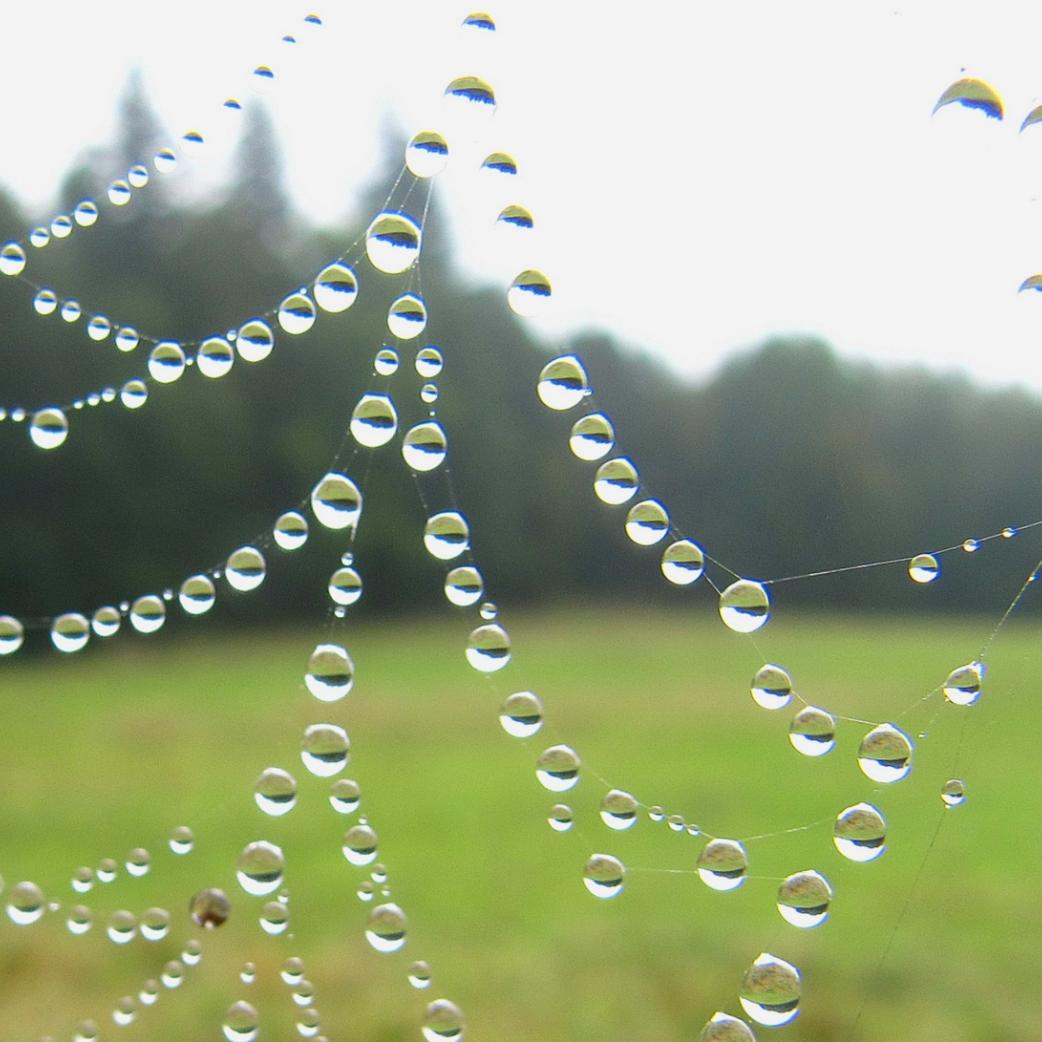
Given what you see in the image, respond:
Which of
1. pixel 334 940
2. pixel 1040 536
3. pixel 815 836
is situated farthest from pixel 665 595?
pixel 1040 536

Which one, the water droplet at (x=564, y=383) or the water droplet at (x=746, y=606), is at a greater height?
the water droplet at (x=564, y=383)

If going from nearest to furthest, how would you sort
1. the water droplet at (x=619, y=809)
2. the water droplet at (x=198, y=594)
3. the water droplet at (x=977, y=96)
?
the water droplet at (x=977, y=96)
the water droplet at (x=619, y=809)
the water droplet at (x=198, y=594)

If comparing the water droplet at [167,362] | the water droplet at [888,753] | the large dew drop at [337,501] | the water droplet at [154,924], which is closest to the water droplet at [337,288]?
the large dew drop at [337,501]

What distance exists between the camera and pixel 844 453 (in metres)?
3.56

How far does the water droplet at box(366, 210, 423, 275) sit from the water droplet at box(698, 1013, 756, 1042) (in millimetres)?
667

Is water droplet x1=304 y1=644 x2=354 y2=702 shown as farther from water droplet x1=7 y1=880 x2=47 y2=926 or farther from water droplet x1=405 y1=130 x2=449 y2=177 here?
water droplet x1=7 y1=880 x2=47 y2=926

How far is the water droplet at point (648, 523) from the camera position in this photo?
86cm

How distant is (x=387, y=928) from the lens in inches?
37.7

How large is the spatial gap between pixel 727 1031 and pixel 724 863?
12 cm

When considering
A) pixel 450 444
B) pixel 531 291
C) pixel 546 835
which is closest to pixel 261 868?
pixel 531 291

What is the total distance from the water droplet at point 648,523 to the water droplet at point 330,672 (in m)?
0.29

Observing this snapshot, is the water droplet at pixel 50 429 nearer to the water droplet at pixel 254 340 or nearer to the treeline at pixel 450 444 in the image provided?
the water droplet at pixel 254 340

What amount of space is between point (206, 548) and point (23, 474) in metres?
1.81

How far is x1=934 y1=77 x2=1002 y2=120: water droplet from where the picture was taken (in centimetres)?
67
